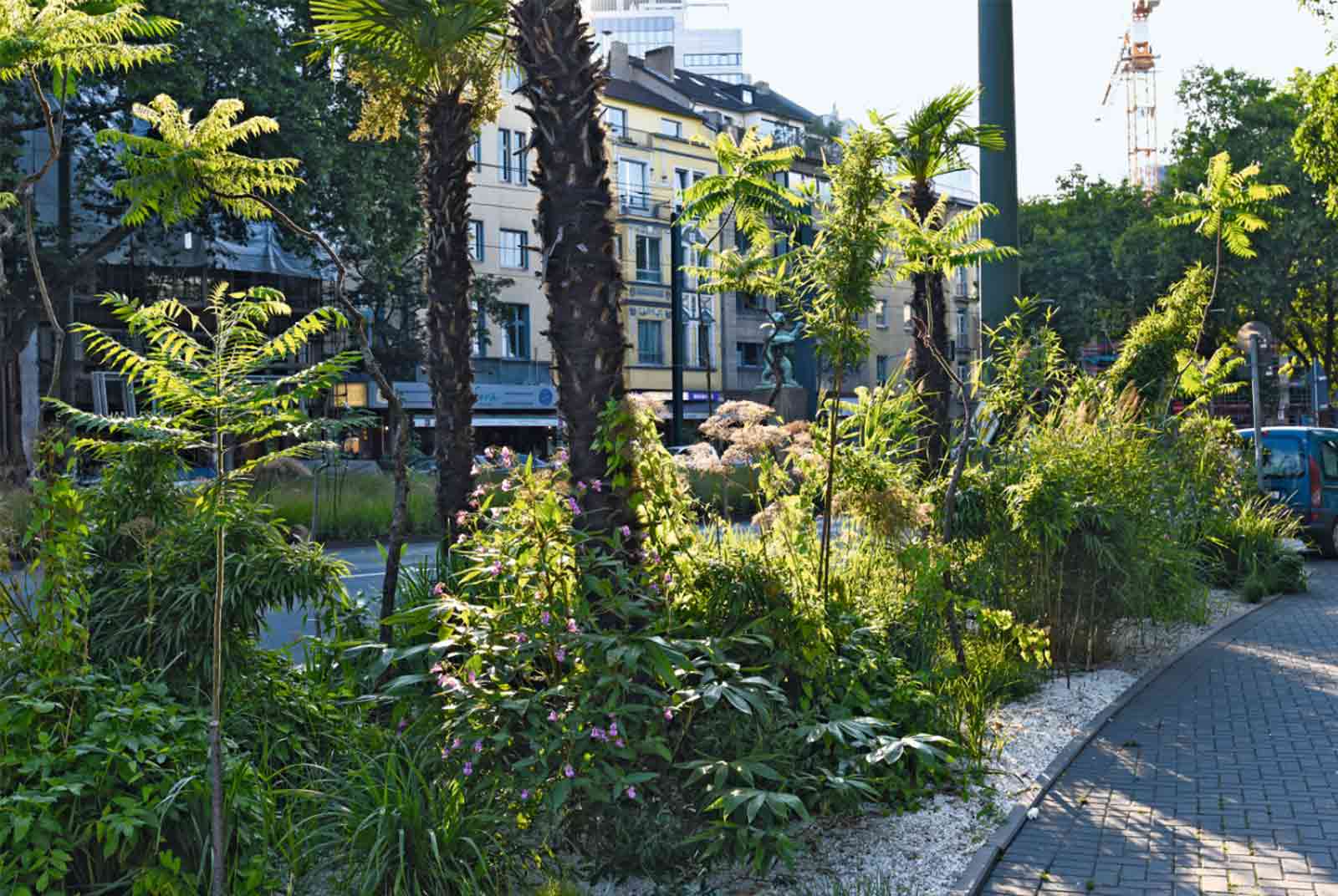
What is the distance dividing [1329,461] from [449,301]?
1480cm

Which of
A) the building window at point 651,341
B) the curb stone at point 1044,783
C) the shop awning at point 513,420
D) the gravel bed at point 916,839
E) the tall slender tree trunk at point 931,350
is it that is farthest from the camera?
the building window at point 651,341

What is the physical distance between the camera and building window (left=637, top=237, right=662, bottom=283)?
179 ft

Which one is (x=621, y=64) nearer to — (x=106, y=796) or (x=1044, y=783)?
(x=1044, y=783)

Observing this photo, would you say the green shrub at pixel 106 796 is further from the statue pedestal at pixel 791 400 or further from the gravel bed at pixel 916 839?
the statue pedestal at pixel 791 400

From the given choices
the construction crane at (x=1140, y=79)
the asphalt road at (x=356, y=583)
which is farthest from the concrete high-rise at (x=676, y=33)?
the asphalt road at (x=356, y=583)

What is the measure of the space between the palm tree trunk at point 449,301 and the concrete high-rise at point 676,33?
12221 cm

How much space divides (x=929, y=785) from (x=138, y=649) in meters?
3.53

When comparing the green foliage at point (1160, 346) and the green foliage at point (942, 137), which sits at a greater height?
the green foliage at point (942, 137)

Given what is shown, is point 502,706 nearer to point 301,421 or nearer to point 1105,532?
point 301,421

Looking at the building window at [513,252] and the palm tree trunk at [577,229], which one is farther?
the building window at [513,252]

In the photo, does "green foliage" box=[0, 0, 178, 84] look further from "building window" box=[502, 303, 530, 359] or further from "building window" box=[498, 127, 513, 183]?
"building window" box=[498, 127, 513, 183]

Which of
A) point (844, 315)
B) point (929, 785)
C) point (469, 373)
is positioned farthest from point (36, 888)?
point (469, 373)

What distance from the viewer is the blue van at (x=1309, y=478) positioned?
1847 cm

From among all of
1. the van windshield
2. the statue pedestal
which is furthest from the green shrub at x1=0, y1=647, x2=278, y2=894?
the statue pedestal
